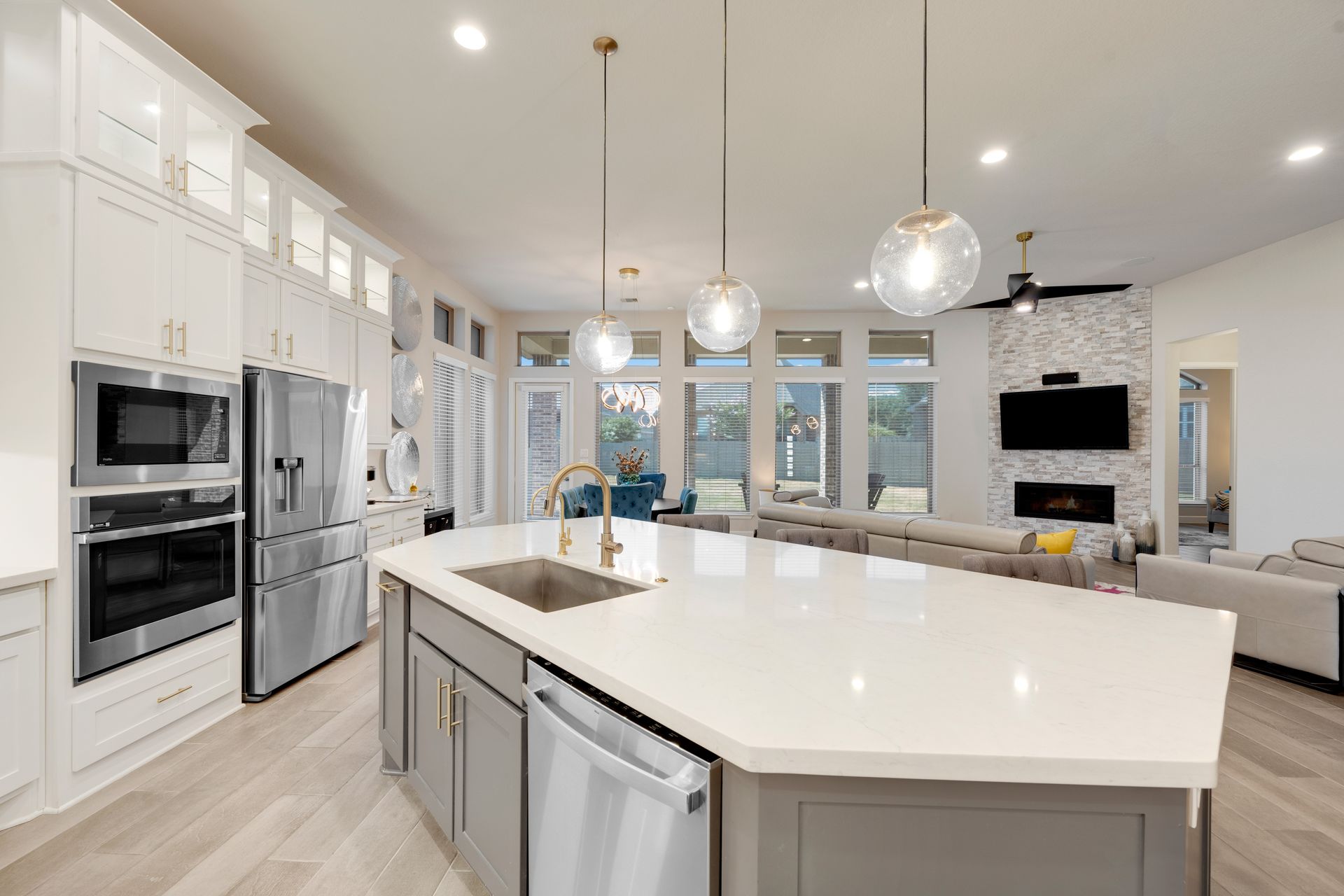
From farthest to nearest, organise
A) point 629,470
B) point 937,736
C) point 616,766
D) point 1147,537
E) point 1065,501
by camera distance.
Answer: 1. point 1065,501
2. point 629,470
3. point 1147,537
4. point 616,766
5. point 937,736

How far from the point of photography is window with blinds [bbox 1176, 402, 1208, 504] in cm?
913

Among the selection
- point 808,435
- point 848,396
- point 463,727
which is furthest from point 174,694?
point 848,396

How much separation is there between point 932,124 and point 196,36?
349 centimetres

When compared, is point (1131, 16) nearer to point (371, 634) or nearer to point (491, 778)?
point (491, 778)

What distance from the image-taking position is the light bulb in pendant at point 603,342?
9.98 feet

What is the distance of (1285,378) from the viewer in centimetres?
466

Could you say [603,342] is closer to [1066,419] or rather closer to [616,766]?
[616,766]

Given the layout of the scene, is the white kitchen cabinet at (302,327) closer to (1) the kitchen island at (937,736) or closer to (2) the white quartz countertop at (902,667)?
(2) the white quartz countertop at (902,667)

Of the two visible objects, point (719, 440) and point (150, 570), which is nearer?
point (150, 570)

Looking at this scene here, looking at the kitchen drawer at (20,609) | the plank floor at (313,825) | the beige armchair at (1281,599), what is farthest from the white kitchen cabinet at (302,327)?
the beige armchair at (1281,599)

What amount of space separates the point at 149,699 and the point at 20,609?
614mm

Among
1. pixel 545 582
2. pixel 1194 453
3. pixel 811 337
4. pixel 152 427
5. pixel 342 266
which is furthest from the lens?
pixel 1194 453

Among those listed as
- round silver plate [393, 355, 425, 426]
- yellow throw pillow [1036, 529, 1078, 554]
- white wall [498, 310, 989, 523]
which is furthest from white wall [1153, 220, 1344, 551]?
round silver plate [393, 355, 425, 426]

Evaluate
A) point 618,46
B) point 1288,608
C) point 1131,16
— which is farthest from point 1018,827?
point 1288,608
